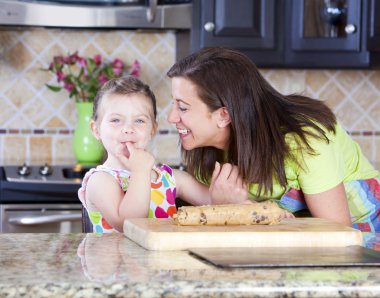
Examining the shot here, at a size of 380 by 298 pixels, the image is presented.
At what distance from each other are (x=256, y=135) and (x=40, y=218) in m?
1.31

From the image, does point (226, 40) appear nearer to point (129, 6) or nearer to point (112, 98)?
point (129, 6)

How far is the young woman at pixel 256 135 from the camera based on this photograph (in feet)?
6.50

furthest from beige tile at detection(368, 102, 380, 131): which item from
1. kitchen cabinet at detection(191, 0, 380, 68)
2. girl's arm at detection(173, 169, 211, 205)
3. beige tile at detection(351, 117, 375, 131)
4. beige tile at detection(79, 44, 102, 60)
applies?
girl's arm at detection(173, 169, 211, 205)

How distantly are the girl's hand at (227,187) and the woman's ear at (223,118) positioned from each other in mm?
118

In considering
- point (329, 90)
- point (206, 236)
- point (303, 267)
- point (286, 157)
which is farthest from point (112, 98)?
point (329, 90)

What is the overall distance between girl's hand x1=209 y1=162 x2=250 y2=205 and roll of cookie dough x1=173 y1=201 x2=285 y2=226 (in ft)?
1.19

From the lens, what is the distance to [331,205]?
1943mm

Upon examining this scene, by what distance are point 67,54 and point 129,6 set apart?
42 cm

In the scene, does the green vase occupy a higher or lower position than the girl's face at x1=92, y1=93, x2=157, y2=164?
lower

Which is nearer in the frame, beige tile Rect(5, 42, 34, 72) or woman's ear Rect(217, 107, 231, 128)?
woman's ear Rect(217, 107, 231, 128)

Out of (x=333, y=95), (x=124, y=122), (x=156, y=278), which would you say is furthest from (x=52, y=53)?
(x=156, y=278)

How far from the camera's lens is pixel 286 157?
200 centimetres

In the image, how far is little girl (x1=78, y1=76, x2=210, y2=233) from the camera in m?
1.92

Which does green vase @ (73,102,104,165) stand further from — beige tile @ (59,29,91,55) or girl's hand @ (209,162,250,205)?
girl's hand @ (209,162,250,205)
